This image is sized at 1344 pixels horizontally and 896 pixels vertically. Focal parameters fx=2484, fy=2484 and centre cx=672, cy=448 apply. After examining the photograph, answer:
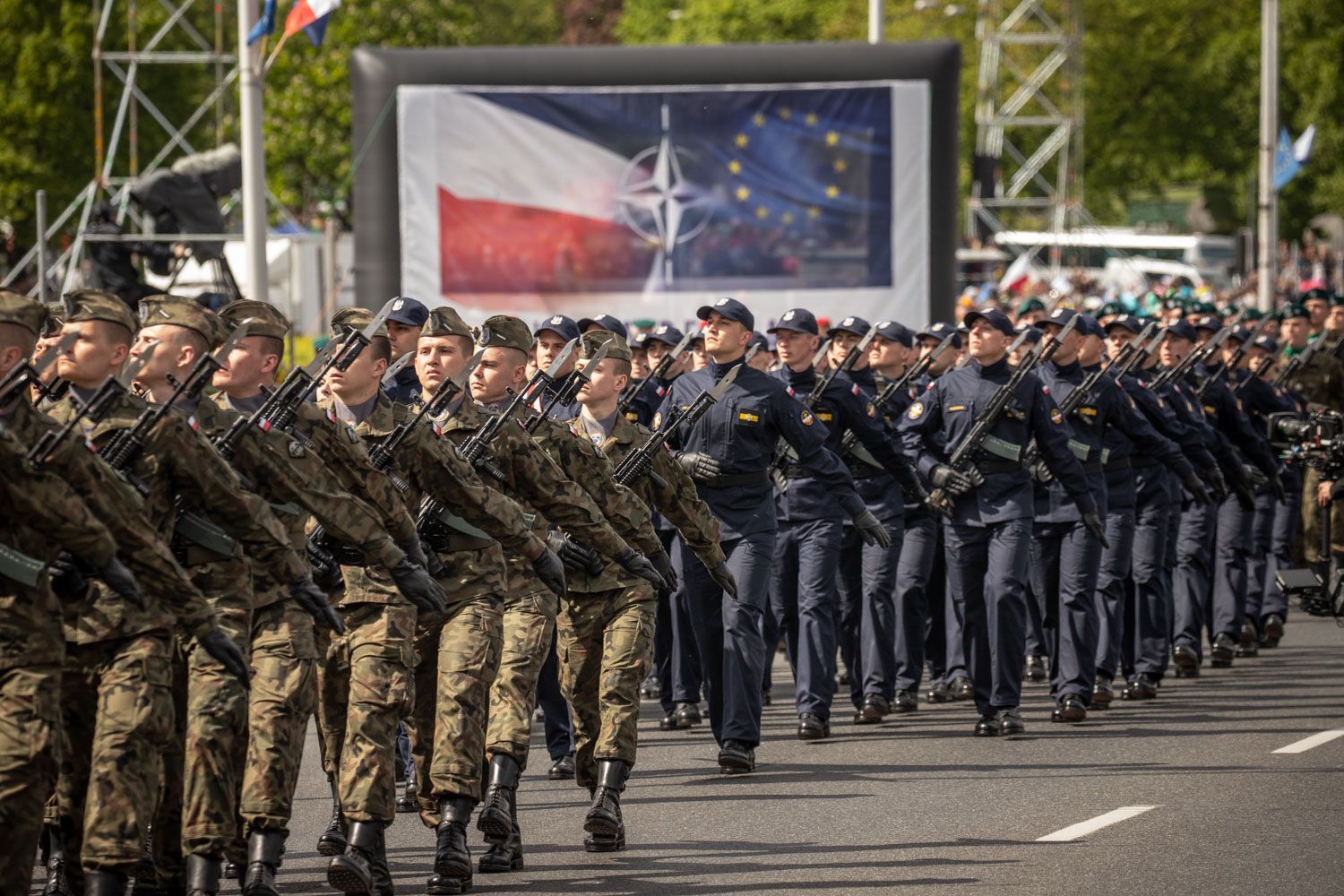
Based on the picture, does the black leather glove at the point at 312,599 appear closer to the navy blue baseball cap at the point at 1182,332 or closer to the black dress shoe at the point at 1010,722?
the black dress shoe at the point at 1010,722

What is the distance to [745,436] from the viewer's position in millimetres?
11539

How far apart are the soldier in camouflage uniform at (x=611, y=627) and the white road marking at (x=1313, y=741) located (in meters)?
3.08

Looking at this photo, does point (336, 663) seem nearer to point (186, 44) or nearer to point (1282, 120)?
point (186, 44)

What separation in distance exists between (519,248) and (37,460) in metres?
14.0

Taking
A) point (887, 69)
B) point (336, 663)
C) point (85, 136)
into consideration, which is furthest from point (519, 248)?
point (85, 136)

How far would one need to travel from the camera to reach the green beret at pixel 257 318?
26.6 ft

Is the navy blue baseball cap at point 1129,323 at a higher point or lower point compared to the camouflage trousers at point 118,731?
higher

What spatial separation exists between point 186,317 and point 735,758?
13.4 feet

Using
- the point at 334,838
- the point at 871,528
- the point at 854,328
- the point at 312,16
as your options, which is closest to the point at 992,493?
the point at 871,528

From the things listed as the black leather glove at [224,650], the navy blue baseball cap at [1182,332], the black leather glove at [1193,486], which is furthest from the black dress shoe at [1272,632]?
the black leather glove at [224,650]

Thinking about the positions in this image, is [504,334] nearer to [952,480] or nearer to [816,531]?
[816,531]

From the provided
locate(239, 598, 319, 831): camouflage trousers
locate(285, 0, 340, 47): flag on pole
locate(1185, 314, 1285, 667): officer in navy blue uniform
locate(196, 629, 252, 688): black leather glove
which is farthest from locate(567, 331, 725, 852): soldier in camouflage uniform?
locate(285, 0, 340, 47): flag on pole

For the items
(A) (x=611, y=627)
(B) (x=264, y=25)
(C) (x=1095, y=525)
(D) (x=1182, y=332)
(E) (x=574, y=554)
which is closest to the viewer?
(E) (x=574, y=554)

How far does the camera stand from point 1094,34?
2628 inches
